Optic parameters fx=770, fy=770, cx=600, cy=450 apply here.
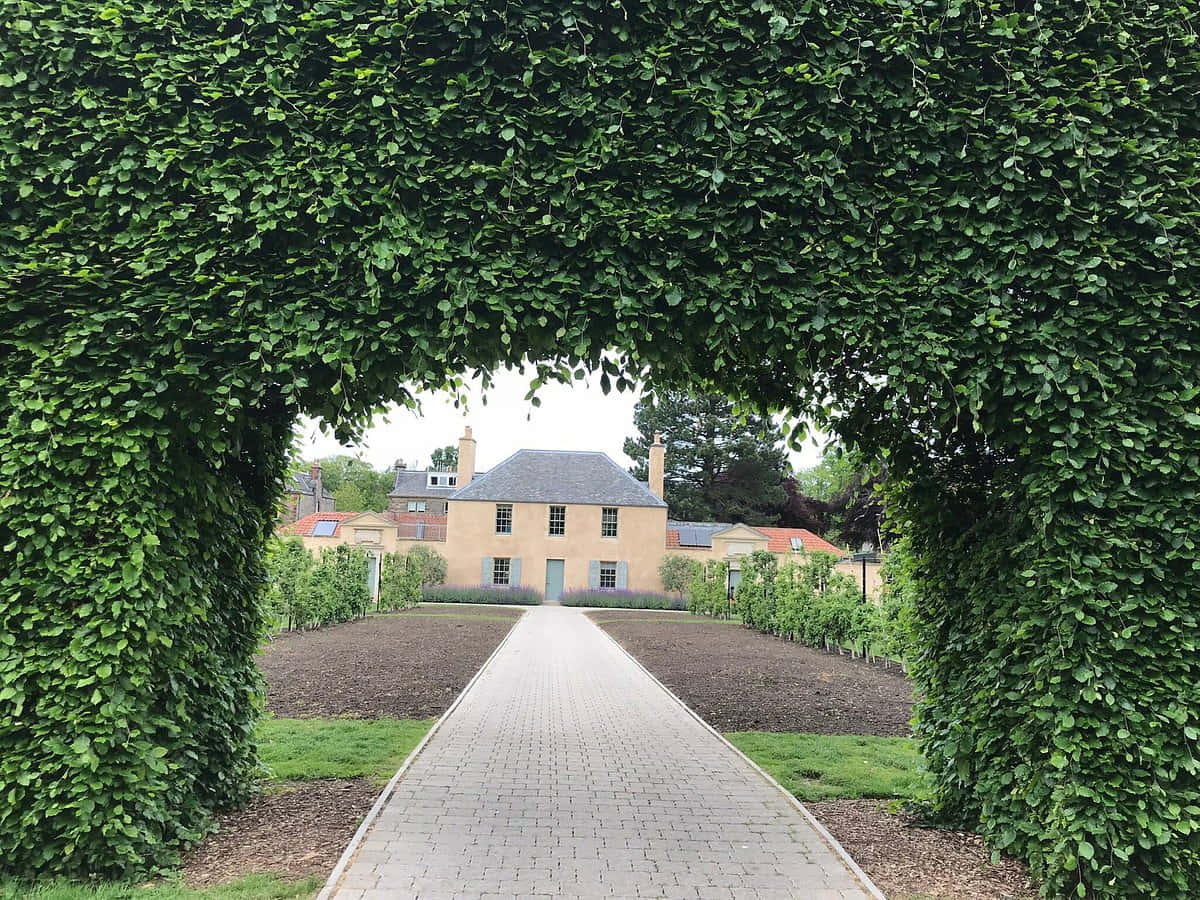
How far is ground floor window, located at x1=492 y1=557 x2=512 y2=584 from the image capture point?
3656cm

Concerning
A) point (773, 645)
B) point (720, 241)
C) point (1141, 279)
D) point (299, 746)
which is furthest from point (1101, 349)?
point (773, 645)

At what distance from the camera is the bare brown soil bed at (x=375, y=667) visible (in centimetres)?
954

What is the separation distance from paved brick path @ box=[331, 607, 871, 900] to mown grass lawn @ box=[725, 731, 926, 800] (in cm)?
30

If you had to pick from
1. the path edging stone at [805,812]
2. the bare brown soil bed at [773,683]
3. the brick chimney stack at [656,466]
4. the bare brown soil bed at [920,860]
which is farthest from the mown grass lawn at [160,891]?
the brick chimney stack at [656,466]

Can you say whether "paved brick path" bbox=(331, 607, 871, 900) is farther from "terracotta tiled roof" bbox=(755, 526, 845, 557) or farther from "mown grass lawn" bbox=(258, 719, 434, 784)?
"terracotta tiled roof" bbox=(755, 526, 845, 557)

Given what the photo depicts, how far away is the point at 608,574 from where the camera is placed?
36.7 meters

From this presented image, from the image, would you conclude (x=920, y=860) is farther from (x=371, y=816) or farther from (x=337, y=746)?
(x=337, y=746)

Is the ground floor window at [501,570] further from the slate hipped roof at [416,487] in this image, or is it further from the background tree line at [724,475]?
the background tree line at [724,475]

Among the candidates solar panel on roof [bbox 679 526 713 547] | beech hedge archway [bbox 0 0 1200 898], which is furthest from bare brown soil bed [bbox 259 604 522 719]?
solar panel on roof [bbox 679 526 713 547]

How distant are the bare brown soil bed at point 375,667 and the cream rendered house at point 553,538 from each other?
556 inches

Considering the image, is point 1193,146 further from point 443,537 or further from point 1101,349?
point 443,537

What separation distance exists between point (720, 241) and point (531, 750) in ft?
17.5

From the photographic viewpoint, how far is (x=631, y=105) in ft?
14.2

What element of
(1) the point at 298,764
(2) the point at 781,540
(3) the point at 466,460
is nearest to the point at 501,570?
(3) the point at 466,460
